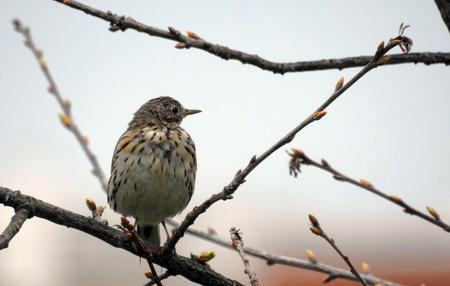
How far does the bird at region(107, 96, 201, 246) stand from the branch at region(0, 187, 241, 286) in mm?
1579

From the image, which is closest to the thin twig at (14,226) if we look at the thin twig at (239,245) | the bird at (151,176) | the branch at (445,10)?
the thin twig at (239,245)

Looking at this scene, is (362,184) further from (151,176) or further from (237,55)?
(151,176)

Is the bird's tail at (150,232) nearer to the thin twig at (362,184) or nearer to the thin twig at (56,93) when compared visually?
the thin twig at (56,93)

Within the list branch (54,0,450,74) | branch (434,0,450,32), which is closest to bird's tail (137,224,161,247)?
branch (54,0,450,74)

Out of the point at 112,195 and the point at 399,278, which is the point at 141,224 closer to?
the point at 112,195

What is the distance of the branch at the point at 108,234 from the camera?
363 centimetres

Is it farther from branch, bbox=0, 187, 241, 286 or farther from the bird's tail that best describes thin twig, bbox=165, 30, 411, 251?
the bird's tail

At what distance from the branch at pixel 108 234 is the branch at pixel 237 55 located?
1.27m

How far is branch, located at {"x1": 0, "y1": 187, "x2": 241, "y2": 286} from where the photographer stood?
363 centimetres

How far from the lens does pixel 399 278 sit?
1271 centimetres

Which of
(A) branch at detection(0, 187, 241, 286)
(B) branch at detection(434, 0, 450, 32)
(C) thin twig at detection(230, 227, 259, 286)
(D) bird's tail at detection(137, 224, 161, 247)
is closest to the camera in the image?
(C) thin twig at detection(230, 227, 259, 286)

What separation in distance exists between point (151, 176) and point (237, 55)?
2.56m

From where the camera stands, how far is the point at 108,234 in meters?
4.03

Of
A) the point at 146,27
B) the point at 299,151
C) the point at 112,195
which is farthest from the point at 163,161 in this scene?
the point at 146,27
